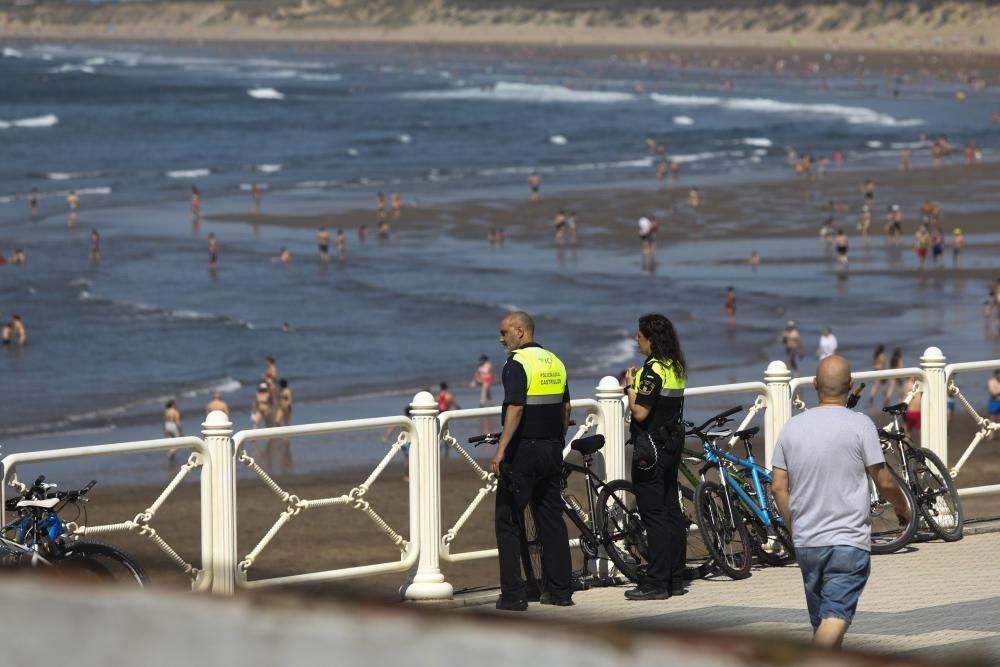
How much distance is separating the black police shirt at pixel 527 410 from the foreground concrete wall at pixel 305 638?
700 cm

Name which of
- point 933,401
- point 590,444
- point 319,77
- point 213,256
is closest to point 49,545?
point 590,444

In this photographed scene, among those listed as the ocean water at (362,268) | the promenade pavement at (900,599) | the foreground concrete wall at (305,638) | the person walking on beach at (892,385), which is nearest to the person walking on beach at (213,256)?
the ocean water at (362,268)

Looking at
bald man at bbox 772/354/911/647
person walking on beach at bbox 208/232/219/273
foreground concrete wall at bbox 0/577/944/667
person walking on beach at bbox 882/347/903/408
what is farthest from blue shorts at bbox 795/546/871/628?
person walking on beach at bbox 208/232/219/273

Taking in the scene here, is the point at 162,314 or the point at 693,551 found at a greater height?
the point at 693,551

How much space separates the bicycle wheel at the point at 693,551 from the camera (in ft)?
30.3

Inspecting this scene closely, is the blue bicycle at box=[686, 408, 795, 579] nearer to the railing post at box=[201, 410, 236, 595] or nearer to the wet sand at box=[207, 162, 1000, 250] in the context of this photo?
the railing post at box=[201, 410, 236, 595]

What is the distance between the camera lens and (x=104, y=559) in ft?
23.5

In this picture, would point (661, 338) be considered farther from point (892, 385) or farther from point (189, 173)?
point (189, 173)

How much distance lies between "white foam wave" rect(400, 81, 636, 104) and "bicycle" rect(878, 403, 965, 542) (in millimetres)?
119342

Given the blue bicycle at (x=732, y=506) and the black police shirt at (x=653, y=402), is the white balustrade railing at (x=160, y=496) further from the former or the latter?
the blue bicycle at (x=732, y=506)

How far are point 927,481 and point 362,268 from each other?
37.4 meters

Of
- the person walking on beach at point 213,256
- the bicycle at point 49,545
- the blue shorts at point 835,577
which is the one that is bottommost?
the person walking on beach at point 213,256

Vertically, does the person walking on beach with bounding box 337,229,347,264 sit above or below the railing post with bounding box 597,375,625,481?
below

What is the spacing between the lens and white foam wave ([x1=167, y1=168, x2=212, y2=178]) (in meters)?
75.8
